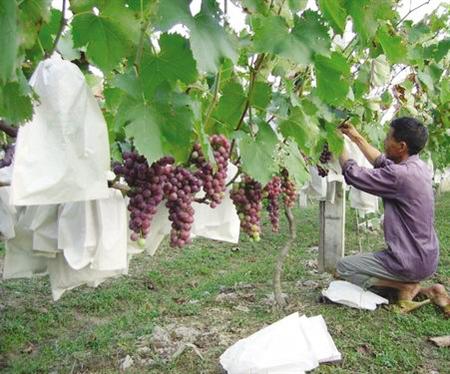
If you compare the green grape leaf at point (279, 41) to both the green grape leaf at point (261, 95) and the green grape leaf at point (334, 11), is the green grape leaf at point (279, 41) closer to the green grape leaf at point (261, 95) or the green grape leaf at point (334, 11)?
the green grape leaf at point (334, 11)

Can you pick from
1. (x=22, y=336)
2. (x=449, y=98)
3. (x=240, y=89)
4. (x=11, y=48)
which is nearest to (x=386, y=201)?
(x=449, y=98)

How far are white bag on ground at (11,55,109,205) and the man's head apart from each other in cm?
319

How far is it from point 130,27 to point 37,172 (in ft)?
1.58

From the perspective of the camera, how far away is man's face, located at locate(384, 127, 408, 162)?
13.9 ft

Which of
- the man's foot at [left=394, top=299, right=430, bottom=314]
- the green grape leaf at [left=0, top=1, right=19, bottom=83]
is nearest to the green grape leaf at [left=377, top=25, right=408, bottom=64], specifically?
the green grape leaf at [left=0, top=1, right=19, bottom=83]

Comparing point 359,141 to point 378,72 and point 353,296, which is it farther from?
point 353,296

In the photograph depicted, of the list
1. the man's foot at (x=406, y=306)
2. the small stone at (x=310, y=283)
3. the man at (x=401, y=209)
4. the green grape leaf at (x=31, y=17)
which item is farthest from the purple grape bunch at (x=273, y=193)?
the small stone at (x=310, y=283)

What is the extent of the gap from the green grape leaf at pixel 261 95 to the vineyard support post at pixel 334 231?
370 cm

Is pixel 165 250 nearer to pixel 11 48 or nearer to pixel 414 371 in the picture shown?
pixel 414 371

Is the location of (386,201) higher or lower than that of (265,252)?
higher

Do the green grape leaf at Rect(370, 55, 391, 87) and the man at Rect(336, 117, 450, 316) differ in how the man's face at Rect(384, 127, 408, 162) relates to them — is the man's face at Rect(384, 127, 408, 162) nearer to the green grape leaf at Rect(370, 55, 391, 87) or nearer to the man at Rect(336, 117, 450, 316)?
the man at Rect(336, 117, 450, 316)

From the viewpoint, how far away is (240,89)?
2020 mm

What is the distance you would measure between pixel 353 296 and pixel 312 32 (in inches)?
129

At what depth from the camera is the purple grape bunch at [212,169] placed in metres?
1.93
